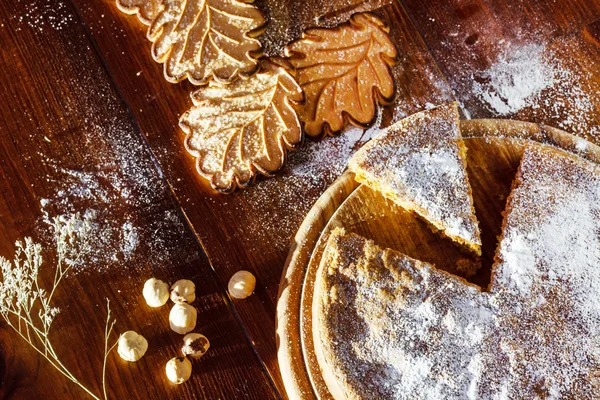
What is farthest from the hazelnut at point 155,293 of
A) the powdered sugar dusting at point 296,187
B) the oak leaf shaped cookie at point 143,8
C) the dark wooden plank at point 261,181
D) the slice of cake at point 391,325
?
the oak leaf shaped cookie at point 143,8

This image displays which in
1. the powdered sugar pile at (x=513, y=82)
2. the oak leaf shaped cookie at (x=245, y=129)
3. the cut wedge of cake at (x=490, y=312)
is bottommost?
the cut wedge of cake at (x=490, y=312)

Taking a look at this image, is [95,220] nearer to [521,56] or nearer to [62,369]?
[62,369]

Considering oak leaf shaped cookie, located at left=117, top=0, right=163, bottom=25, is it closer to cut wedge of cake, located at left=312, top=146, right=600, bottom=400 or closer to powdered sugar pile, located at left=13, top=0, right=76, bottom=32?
powdered sugar pile, located at left=13, top=0, right=76, bottom=32

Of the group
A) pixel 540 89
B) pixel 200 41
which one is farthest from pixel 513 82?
pixel 200 41

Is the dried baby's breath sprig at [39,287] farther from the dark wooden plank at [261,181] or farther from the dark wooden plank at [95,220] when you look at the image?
the dark wooden plank at [261,181]

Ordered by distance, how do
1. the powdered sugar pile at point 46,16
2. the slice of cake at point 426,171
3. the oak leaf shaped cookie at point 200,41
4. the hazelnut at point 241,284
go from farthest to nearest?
the powdered sugar pile at point 46,16 → the oak leaf shaped cookie at point 200,41 → the hazelnut at point 241,284 → the slice of cake at point 426,171

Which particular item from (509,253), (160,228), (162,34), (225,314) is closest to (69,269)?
(160,228)

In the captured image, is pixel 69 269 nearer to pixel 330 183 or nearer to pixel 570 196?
pixel 330 183
